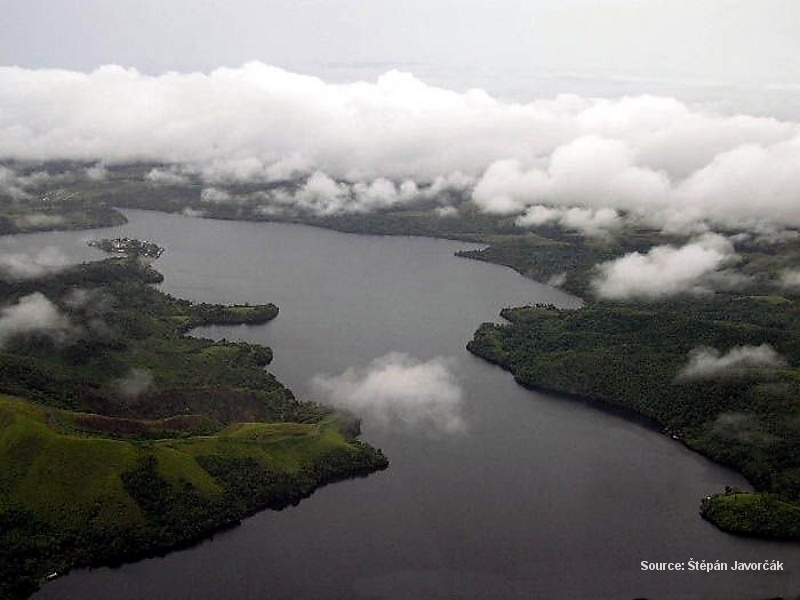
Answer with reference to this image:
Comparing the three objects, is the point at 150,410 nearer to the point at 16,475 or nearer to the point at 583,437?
the point at 16,475

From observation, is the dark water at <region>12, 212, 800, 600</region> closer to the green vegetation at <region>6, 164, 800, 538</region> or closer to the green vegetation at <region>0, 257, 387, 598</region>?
the green vegetation at <region>0, 257, 387, 598</region>

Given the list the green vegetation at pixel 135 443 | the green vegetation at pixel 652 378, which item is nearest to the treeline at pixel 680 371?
the green vegetation at pixel 652 378

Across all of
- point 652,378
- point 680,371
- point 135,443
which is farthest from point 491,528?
point 680,371

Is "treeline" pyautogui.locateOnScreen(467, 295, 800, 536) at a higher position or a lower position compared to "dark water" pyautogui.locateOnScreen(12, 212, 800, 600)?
higher

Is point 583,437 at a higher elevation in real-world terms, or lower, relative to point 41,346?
lower

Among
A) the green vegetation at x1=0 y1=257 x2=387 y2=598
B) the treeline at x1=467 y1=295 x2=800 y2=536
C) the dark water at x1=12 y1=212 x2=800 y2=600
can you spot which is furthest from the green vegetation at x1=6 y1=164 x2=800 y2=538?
the dark water at x1=12 y1=212 x2=800 y2=600

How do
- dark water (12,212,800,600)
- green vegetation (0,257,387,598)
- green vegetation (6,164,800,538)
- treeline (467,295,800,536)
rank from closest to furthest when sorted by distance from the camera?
1. dark water (12,212,800,600)
2. green vegetation (0,257,387,598)
3. green vegetation (6,164,800,538)
4. treeline (467,295,800,536)

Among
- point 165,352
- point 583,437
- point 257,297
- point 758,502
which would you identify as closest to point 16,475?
point 165,352

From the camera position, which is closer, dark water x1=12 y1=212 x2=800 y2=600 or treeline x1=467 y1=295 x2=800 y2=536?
dark water x1=12 y1=212 x2=800 y2=600
